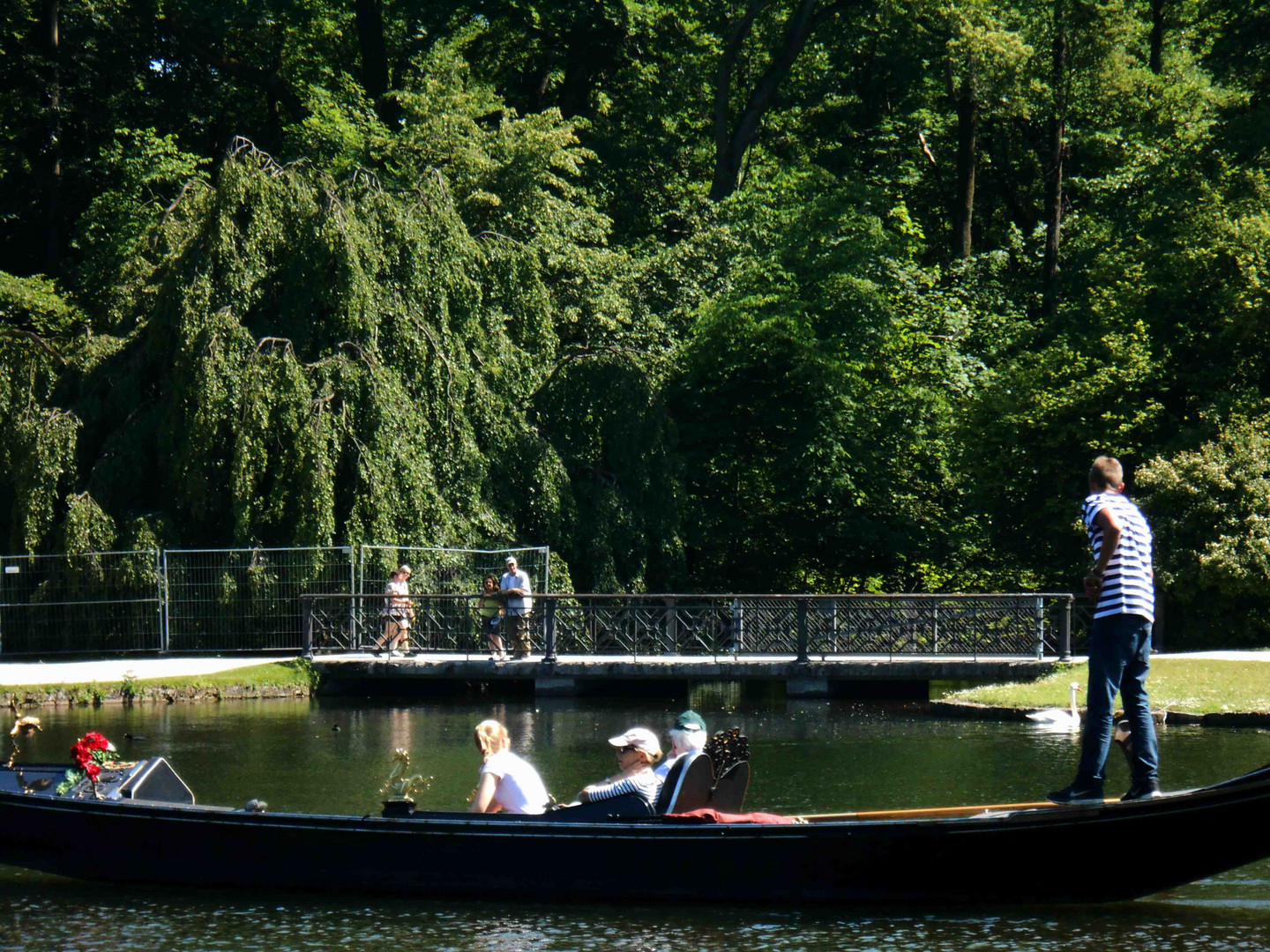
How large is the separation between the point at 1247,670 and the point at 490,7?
2646 cm

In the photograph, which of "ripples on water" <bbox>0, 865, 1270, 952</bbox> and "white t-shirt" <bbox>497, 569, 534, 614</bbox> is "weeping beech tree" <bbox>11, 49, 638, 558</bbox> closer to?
"white t-shirt" <bbox>497, 569, 534, 614</bbox>

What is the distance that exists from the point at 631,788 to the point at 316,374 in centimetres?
1652

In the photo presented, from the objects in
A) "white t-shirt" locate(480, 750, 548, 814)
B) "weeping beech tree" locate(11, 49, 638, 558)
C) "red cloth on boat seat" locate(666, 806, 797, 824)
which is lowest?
"red cloth on boat seat" locate(666, 806, 797, 824)

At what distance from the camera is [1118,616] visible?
903 centimetres

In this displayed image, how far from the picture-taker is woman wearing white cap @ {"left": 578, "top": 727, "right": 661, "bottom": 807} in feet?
33.2

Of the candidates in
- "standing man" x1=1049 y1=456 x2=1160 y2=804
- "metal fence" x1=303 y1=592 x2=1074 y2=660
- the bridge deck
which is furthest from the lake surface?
"metal fence" x1=303 y1=592 x2=1074 y2=660

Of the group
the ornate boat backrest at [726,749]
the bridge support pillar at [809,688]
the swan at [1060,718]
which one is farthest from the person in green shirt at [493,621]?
the ornate boat backrest at [726,749]

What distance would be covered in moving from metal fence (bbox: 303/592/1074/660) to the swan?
3.88 meters

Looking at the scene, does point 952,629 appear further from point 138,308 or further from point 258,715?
point 138,308

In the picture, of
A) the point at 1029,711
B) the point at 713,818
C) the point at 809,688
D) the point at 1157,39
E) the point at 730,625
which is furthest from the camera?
the point at 1157,39

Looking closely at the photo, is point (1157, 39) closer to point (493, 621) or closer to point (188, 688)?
point (493, 621)

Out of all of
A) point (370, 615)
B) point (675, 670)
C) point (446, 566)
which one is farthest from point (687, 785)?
point (446, 566)

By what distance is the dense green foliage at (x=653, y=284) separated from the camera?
25.2 meters


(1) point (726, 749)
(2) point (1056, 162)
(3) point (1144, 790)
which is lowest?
(3) point (1144, 790)
